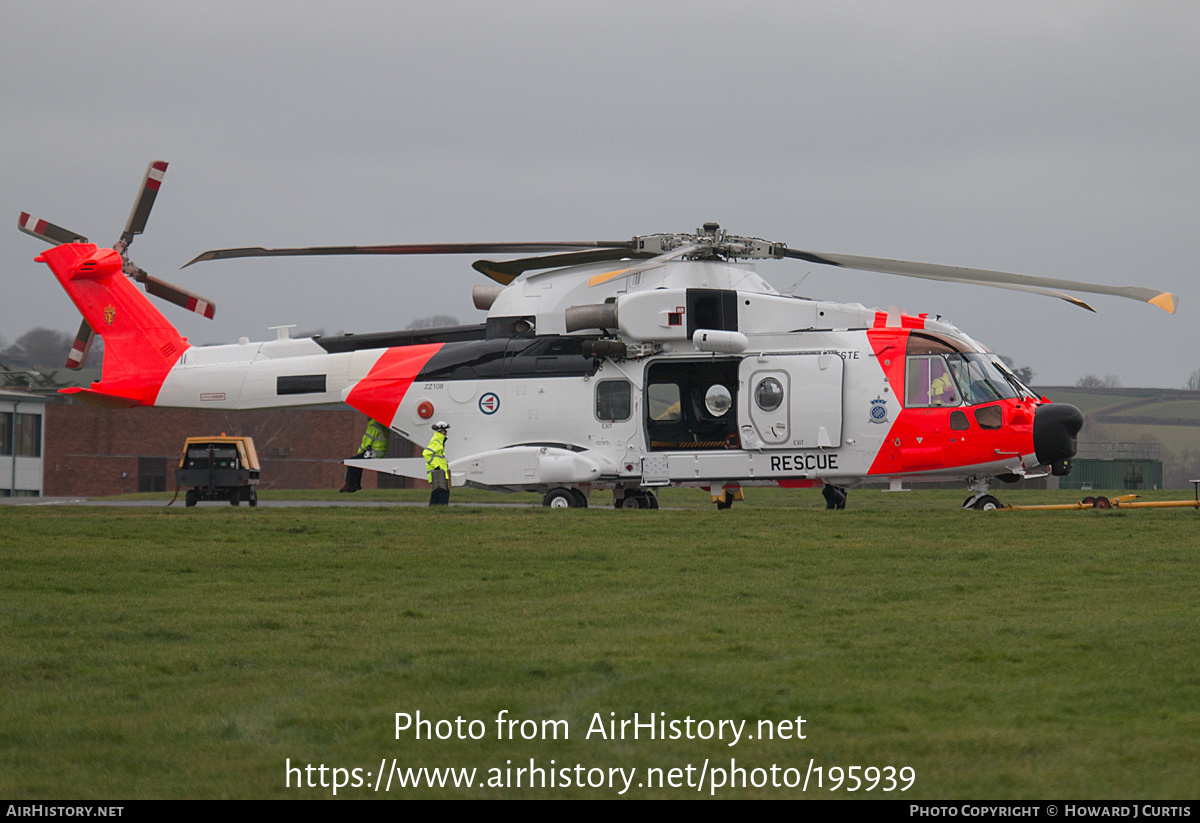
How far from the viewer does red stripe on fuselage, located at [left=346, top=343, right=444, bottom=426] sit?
2228 cm

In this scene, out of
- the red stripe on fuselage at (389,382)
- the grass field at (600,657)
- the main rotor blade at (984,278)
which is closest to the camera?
the grass field at (600,657)

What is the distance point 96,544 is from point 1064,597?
33.9 ft

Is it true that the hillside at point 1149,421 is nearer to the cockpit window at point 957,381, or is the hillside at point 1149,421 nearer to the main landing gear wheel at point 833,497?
the main landing gear wheel at point 833,497

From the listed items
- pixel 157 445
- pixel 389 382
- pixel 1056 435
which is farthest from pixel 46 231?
pixel 157 445

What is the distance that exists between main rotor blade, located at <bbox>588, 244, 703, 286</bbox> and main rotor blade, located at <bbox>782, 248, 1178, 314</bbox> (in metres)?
1.69

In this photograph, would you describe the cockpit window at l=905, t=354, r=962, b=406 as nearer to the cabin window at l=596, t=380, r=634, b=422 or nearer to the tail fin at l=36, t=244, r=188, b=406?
the cabin window at l=596, t=380, r=634, b=422

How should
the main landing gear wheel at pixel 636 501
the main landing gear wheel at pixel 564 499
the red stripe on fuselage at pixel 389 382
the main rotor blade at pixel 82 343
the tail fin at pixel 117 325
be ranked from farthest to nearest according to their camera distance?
the main rotor blade at pixel 82 343 < the tail fin at pixel 117 325 < the red stripe on fuselage at pixel 389 382 < the main landing gear wheel at pixel 636 501 < the main landing gear wheel at pixel 564 499

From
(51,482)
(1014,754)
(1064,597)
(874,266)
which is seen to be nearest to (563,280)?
(874,266)

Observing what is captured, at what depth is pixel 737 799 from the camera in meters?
5.17

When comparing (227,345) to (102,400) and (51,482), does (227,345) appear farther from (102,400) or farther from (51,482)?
(51,482)

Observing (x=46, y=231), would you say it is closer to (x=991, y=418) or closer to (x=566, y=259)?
(x=566, y=259)

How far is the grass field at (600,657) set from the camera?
5.64m

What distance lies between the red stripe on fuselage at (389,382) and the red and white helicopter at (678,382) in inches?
1.5

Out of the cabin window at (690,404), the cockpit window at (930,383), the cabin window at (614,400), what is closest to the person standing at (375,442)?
the cabin window at (614,400)
